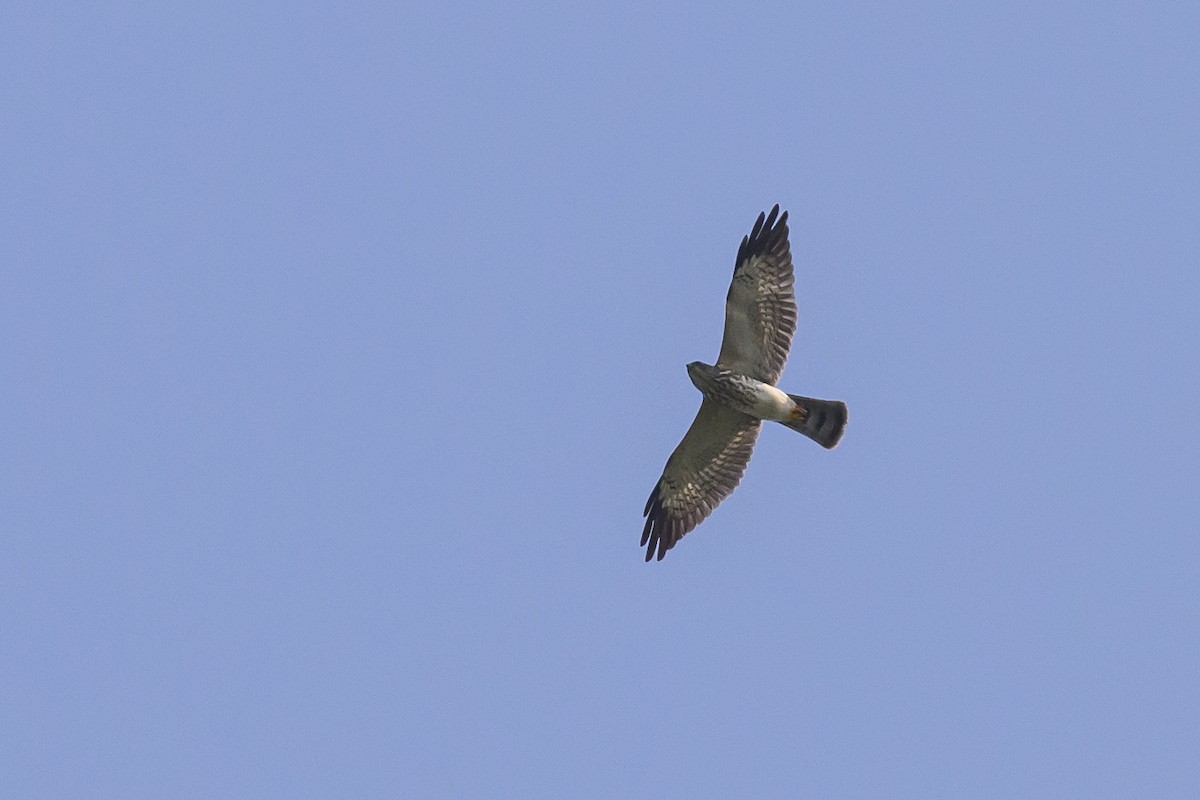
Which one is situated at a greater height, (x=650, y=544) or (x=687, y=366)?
(x=687, y=366)

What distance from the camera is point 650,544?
83.5 ft

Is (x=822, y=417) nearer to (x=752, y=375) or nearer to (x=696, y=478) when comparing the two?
(x=752, y=375)

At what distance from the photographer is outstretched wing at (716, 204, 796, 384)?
24031 mm

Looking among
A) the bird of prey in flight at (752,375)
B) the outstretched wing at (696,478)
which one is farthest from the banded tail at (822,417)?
the outstretched wing at (696,478)

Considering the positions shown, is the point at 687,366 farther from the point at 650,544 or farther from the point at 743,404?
the point at 650,544

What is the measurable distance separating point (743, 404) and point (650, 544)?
2234 millimetres

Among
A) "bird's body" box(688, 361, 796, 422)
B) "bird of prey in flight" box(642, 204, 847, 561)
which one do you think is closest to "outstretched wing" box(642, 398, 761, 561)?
"bird of prey in flight" box(642, 204, 847, 561)

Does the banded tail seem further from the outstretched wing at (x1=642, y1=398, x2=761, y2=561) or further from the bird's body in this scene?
the outstretched wing at (x1=642, y1=398, x2=761, y2=561)

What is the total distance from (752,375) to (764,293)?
935 millimetres

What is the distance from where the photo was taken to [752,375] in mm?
24312

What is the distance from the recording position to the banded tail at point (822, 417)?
24.5 metres

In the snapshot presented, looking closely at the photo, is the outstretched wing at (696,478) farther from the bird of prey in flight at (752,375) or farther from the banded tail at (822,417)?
the banded tail at (822,417)

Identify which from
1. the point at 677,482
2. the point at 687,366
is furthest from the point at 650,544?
the point at 687,366

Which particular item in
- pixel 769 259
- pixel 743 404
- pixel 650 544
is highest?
pixel 769 259
